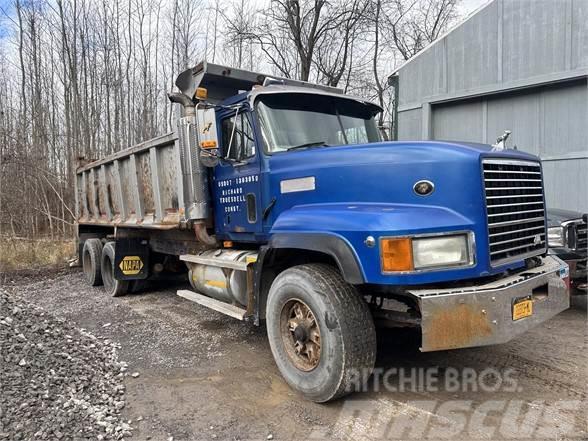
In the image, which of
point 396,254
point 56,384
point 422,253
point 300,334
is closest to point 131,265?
point 56,384

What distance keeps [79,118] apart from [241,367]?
1608cm

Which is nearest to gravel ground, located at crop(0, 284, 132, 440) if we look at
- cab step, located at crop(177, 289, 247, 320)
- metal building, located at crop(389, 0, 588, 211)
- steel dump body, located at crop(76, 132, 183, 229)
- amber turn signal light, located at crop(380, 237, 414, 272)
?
cab step, located at crop(177, 289, 247, 320)

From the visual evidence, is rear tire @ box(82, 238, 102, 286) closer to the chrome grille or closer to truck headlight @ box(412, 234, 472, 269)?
truck headlight @ box(412, 234, 472, 269)

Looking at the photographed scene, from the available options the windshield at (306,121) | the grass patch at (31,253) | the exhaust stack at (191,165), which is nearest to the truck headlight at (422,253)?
the windshield at (306,121)

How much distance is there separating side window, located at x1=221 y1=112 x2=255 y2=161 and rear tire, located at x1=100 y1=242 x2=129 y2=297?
3849 millimetres

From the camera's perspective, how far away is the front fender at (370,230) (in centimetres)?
317

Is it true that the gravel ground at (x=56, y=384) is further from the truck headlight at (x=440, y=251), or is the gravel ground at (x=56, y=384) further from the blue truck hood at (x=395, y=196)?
the truck headlight at (x=440, y=251)

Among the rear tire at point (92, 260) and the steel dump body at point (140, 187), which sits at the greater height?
the steel dump body at point (140, 187)

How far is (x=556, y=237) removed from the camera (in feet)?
19.2

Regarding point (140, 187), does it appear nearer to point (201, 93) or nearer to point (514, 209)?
point (201, 93)

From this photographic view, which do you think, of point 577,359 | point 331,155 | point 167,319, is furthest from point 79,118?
point 577,359

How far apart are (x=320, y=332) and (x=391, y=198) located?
Result: 1.19 meters

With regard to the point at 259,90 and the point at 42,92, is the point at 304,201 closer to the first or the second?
the point at 259,90

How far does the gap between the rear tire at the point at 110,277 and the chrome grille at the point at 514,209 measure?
6.30 m
